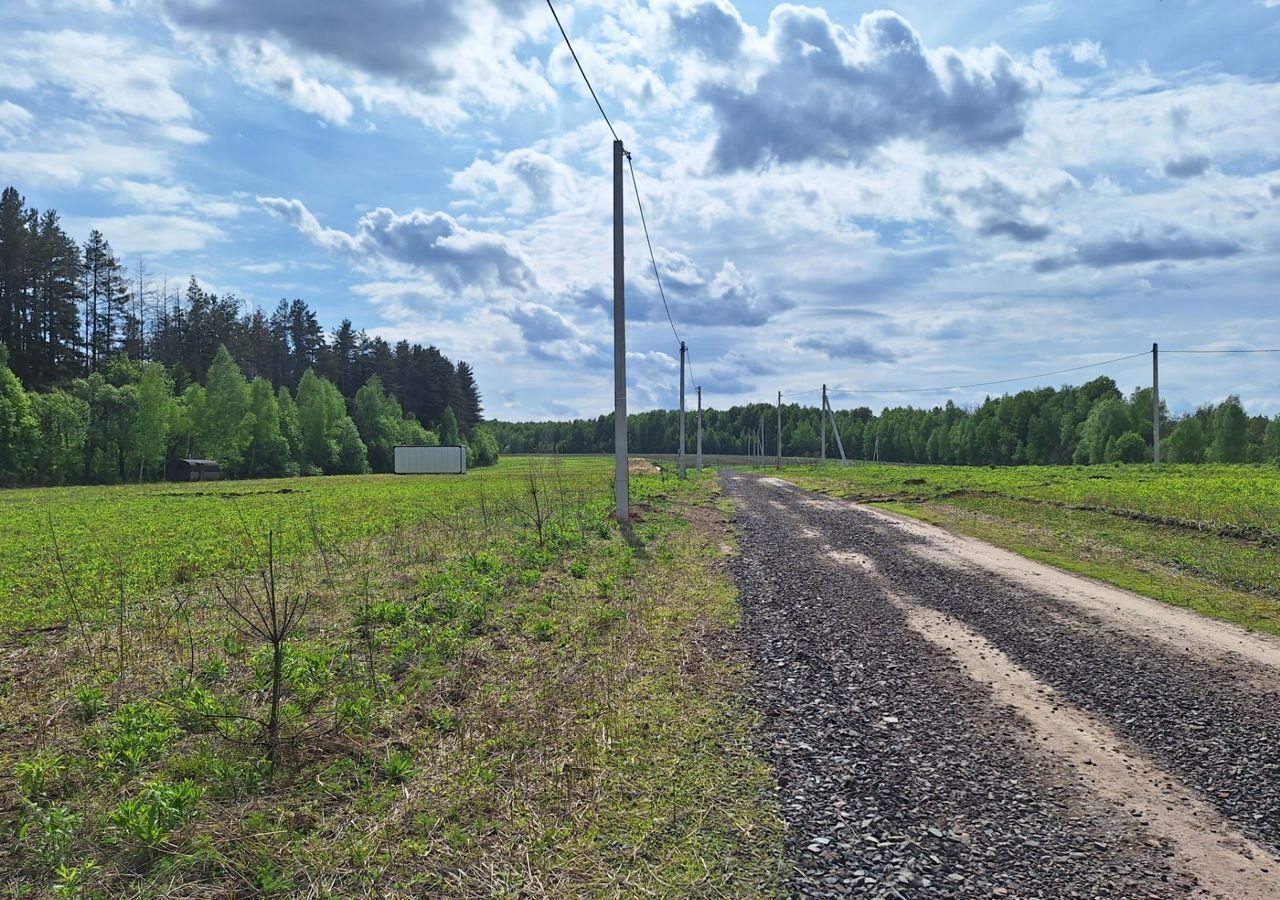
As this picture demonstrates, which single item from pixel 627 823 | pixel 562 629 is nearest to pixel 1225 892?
pixel 627 823

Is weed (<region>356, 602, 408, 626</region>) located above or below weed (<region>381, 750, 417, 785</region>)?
above

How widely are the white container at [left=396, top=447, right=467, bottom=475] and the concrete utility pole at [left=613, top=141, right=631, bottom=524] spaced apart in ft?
214

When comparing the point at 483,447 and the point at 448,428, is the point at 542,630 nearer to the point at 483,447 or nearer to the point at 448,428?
the point at 448,428

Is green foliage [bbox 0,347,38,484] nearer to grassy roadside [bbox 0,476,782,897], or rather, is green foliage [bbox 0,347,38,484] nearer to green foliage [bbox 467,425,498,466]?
grassy roadside [bbox 0,476,782,897]

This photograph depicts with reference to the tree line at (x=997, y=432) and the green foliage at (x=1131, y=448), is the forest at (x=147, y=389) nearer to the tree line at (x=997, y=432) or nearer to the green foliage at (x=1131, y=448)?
the tree line at (x=997, y=432)

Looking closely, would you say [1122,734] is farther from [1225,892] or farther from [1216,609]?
[1216,609]

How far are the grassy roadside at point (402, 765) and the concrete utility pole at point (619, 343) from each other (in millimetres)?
9017

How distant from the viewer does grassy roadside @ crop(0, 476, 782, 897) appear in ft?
12.1

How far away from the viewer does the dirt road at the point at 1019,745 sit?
3.76 meters

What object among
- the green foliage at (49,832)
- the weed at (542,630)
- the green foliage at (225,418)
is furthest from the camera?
the green foliage at (225,418)

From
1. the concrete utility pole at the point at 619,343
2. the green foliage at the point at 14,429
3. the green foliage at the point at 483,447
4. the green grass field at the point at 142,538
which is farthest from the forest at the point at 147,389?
the concrete utility pole at the point at 619,343

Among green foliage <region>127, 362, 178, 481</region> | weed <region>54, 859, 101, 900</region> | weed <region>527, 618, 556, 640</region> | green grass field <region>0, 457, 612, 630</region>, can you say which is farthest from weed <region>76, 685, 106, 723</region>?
green foliage <region>127, 362, 178, 481</region>

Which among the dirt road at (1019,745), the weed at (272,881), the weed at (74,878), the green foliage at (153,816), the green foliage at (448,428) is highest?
the green foliage at (448,428)

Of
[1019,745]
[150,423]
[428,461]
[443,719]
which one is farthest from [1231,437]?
[150,423]
